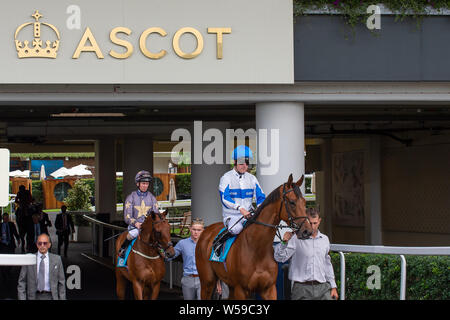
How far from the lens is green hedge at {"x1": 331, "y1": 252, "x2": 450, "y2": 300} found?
9539 millimetres

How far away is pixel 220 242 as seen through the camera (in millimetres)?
9398

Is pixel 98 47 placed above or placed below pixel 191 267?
above

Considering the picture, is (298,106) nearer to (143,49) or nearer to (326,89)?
(326,89)

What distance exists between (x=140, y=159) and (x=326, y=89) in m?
13.9

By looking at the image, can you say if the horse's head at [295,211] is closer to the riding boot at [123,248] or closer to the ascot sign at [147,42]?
the riding boot at [123,248]

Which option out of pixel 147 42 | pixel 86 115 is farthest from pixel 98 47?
pixel 86 115

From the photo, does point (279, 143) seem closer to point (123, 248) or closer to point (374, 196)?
point (123, 248)

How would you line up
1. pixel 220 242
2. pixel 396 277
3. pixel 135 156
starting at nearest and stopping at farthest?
pixel 220 242
pixel 396 277
pixel 135 156

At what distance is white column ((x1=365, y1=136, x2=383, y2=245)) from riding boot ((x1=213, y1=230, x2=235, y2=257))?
47.1 feet

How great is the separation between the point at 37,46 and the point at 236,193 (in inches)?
179

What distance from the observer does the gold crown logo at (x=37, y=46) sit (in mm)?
11695

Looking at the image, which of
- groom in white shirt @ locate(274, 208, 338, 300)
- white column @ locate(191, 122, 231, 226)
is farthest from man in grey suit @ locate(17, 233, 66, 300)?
white column @ locate(191, 122, 231, 226)
